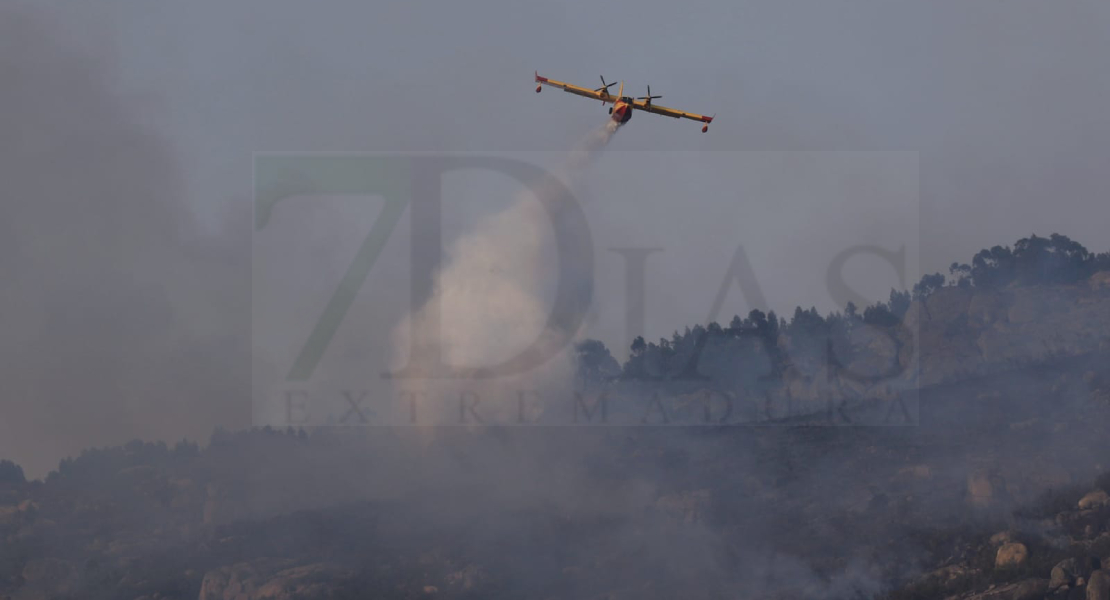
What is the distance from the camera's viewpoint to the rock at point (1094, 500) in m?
137

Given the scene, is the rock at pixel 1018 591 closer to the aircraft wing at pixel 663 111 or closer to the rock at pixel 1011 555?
the rock at pixel 1011 555

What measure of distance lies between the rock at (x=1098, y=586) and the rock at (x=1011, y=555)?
296 inches

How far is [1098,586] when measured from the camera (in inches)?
4791

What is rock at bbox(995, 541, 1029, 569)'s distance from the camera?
423 feet

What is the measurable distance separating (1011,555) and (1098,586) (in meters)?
9.65

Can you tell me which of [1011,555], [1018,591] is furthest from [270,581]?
[1018,591]

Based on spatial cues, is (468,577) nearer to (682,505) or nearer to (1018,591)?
(682,505)

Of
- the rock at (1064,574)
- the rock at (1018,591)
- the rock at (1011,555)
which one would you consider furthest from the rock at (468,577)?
the rock at (1064,574)

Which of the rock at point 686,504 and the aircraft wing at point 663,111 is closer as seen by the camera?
the aircraft wing at point 663,111

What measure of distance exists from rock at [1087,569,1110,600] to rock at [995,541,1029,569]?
751 centimetres

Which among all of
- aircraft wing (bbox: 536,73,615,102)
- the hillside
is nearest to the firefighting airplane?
aircraft wing (bbox: 536,73,615,102)

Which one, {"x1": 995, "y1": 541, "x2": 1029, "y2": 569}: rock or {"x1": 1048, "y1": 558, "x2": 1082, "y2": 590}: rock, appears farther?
{"x1": 995, "y1": 541, "x2": 1029, "y2": 569}: rock

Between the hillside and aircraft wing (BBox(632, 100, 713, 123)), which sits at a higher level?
aircraft wing (BBox(632, 100, 713, 123))

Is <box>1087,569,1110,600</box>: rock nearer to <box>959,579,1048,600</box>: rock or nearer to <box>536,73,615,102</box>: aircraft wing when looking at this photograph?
<box>959,579,1048,600</box>: rock
